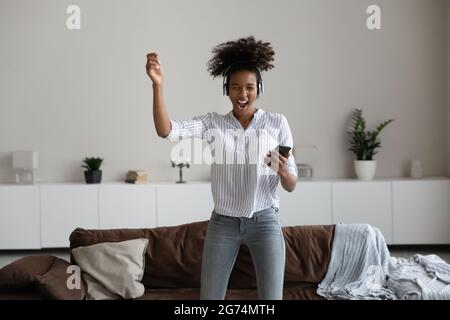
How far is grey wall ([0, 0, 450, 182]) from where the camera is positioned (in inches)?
223

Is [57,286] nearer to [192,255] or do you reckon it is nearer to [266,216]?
[192,255]

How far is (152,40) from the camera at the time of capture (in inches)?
226

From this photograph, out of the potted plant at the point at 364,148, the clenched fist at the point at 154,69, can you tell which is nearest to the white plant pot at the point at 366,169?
the potted plant at the point at 364,148

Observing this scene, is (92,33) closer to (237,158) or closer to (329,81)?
(329,81)

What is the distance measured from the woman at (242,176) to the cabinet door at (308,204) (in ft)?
11.4

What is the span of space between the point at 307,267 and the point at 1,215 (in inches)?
141

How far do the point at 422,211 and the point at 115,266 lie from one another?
350cm

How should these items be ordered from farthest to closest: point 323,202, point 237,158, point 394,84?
point 394,84
point 323,202
point 237,158

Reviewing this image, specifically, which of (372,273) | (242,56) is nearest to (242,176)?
(242,56)

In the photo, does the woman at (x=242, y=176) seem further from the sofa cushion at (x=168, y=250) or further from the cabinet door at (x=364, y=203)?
the cabinet door at (x=364, y=203)

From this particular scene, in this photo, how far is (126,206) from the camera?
5.38m

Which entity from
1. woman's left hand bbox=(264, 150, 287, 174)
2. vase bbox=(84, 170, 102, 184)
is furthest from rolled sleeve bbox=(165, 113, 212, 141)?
vase bbox=(84, 170, 102, 184)

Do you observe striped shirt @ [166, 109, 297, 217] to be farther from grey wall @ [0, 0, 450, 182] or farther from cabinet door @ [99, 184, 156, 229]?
grey wall @ [0, 0, 450, 182]
